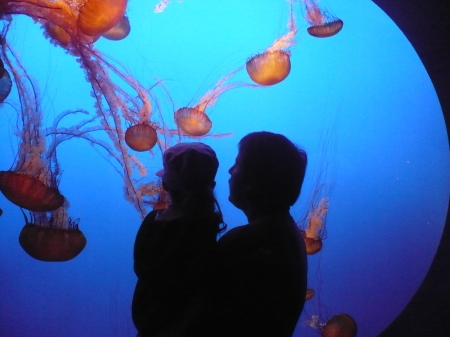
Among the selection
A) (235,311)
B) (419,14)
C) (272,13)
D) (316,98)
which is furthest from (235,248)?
(419,14)

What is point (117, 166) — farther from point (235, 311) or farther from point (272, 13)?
point (272, 13)

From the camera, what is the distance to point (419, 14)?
2.48 m

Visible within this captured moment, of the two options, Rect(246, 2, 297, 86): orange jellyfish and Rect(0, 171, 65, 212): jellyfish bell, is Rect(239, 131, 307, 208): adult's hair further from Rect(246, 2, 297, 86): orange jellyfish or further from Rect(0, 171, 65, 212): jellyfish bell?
Rect(0, 171, 65, 212): jellyfish bell

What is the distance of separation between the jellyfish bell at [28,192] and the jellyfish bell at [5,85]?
422 millimetres

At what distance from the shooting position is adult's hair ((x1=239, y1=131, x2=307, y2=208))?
131cm

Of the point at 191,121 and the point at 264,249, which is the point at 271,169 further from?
the point at 191,121

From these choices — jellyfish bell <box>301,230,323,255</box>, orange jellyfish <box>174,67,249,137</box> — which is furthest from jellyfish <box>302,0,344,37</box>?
jellyfish bell <box>301,230,323,255</box>

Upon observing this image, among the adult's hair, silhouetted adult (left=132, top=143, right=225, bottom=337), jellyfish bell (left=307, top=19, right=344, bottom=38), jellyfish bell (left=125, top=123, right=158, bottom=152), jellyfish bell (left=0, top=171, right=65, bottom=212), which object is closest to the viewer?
silhouetted adult (left=132, top=143, right=225, bottom=337)

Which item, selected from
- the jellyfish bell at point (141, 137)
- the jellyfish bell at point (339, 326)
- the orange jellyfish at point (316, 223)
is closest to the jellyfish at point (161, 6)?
the jellyfish bell at point (141, 137)

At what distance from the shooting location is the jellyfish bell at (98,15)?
6.35 ft

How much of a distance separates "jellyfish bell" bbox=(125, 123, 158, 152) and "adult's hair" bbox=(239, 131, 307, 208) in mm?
867

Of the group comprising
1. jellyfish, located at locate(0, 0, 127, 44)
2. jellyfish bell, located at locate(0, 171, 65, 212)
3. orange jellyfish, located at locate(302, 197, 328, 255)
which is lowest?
orange jellyfish, located at locate(302, 197, 328, 255)

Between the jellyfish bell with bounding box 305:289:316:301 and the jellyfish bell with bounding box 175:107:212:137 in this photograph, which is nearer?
the jellyfish bell with bounding box 175:107:212:137

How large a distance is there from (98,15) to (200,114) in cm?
76
